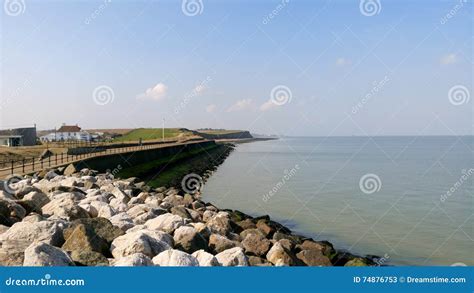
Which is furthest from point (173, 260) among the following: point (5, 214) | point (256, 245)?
point (5, 214)

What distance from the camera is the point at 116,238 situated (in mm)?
6762

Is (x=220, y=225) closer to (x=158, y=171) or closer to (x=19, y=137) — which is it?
(x=158, y=171)

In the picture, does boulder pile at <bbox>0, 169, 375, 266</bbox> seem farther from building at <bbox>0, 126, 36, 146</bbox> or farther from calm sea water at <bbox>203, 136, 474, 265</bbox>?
building at <bbox>0, 126, 36, 146</bbox>

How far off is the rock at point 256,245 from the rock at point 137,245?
215 cm

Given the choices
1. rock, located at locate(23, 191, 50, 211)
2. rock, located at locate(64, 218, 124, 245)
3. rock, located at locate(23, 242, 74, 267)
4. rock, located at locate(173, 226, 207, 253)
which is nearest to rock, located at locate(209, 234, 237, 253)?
rock, located at locate(173, 226, 207, 253)

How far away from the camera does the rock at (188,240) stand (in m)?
7.17

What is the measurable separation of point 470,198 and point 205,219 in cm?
1626

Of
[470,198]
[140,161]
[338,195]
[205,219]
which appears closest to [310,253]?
[205,219]

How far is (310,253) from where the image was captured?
8.72 metres

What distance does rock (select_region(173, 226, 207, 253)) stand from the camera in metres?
→ 7.17

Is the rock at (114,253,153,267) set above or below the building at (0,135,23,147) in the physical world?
below

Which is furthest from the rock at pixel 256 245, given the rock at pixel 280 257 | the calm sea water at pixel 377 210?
the calm sea water at pixel 377 210

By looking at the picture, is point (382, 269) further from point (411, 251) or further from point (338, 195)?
point (338, 195)

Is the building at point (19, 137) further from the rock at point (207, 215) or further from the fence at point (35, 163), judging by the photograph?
the rock at point (207, 215)
